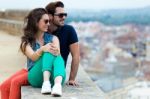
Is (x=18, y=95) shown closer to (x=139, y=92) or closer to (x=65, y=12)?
(x=65, y=12)

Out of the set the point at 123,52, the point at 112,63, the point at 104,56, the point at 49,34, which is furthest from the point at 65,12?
the point at 123,52

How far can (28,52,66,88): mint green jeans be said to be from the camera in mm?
3191

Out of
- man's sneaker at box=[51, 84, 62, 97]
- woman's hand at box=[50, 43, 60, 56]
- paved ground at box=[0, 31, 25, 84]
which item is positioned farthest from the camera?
paved ground at box=[0, 31, 25, 84]

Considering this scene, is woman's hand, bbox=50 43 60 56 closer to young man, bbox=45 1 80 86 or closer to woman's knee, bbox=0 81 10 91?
young man, bbox=45 1 80 86

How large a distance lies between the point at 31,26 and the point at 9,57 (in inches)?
155

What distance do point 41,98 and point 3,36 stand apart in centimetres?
691

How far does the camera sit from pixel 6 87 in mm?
3484

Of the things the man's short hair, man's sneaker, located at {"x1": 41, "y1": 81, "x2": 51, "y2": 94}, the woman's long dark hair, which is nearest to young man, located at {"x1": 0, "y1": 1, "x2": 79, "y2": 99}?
the man's short hair

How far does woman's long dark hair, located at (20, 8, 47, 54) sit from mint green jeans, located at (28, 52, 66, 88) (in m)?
0.18

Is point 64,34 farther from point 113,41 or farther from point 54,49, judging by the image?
point 113,41

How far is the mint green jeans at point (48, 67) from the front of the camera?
319 cm

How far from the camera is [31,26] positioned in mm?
3412

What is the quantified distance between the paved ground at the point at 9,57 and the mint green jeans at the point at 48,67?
4.83 feet

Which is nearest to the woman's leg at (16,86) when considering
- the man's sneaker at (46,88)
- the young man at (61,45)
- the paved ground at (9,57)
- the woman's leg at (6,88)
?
the young man at (61,45)
